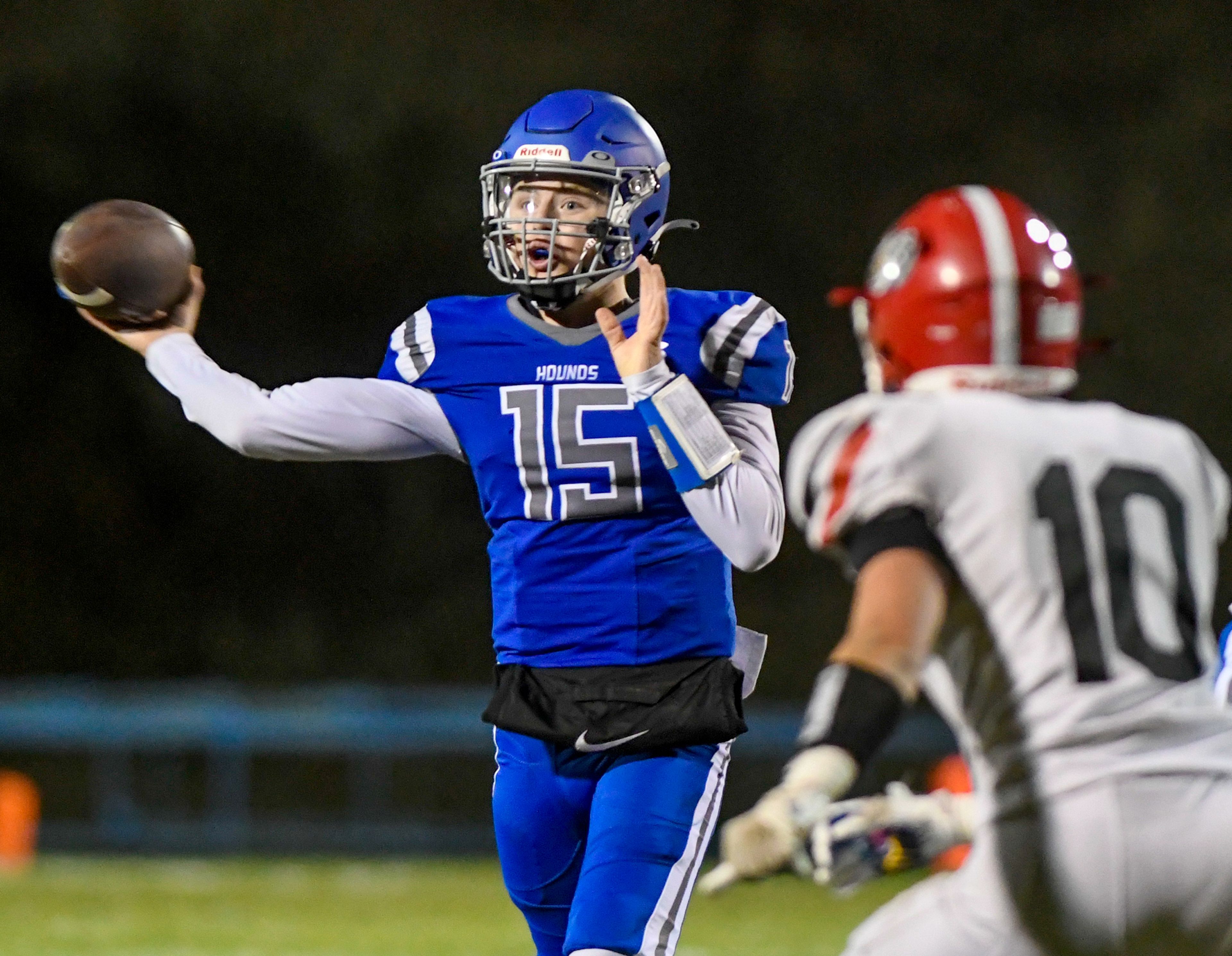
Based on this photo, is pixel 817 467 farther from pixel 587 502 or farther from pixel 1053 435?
pixel 587 502

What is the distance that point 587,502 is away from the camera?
354 centimetres

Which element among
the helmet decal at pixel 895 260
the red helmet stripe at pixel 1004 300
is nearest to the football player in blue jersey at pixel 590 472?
the helmet decal at pixel 895 260

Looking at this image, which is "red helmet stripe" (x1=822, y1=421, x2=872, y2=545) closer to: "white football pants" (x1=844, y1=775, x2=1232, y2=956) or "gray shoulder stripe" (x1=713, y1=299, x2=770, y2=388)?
"white football pants" (x1=844, y1=775, x2=1232, y2=956)

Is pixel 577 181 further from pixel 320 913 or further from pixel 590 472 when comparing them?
pixel 320 913

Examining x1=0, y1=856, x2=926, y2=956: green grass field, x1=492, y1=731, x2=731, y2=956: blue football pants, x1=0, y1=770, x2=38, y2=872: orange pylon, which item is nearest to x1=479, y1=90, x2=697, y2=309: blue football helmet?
x1=492, y1=731, x2=731, y2=956: blue football pants

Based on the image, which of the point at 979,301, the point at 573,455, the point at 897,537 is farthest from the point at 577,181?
the point at 897,537

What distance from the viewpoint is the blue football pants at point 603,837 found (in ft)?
10.8

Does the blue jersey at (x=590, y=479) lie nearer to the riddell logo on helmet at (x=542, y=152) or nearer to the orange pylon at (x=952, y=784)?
the riddell logo on helmet at (x=542, y=152)

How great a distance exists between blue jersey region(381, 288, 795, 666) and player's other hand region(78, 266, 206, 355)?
1.67 feet

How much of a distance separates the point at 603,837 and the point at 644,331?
821 mm

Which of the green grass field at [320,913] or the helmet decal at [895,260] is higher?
the helmet decal at [895,260]

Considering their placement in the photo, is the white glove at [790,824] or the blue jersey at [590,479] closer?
the white glove at [790,824]

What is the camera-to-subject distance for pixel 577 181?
12.3 ft

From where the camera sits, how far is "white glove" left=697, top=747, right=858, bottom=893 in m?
2.06
